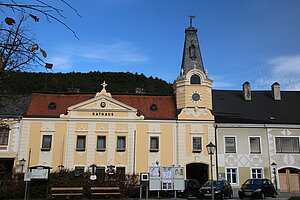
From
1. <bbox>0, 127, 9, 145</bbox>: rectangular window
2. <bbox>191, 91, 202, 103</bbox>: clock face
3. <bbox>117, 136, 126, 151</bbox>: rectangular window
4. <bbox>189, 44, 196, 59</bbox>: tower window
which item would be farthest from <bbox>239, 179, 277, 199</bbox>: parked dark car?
<bbox>0, 127, 9, 145</bbox>: rectangular window

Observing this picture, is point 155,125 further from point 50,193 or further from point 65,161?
point 50,193

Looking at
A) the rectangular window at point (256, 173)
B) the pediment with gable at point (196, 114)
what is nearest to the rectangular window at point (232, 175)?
the rectangular window at point (256, 173)

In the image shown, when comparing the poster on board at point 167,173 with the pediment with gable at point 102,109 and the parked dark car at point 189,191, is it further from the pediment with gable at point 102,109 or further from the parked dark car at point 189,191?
the pediment with gable at point 102,109

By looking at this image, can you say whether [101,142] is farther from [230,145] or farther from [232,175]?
[232,175]

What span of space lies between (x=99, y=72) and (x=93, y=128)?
5119 cm

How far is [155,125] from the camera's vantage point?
31406 millimetres

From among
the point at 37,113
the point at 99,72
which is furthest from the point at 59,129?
the point at 99,72

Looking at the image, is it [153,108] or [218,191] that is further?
[153,108]

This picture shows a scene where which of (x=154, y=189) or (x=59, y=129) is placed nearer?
(x=154, y=189)

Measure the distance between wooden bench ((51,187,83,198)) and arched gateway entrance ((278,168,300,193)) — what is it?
19980 millimetres

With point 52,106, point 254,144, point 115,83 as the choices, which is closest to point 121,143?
point 52,106

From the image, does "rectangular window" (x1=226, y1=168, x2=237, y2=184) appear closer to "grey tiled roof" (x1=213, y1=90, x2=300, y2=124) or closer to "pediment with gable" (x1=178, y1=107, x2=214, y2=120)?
"grey tiled roof" (x1=213, y1=90, x2=300, y2=124)

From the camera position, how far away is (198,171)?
106 ft

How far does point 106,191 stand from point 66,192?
8.61 feet
